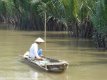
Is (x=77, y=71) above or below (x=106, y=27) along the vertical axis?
below

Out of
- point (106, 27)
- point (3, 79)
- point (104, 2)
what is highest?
point (104, 2)

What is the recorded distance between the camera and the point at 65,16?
30969 mm

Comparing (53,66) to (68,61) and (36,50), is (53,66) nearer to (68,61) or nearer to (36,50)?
(36,50)

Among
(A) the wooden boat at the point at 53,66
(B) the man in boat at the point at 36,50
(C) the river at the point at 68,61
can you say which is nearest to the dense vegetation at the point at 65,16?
(C) the river at the point at 68,61

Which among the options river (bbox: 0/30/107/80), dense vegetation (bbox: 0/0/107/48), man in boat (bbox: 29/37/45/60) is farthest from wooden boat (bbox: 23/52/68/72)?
dense vegetation (bbox: 0/0/107/48)

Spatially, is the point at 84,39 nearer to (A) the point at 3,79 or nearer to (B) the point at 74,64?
(B) the point at 74,64

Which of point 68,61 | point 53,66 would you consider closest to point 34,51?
point 53,66

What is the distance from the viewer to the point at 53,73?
51.8 feet

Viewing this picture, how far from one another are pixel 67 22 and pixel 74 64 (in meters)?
13.5

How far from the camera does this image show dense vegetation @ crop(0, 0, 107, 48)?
23.9m

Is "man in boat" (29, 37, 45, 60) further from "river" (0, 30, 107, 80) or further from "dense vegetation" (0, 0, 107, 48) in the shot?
"dense vegetation" (0, 0, 107, 48)

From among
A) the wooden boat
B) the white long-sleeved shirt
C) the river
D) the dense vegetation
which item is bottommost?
the river

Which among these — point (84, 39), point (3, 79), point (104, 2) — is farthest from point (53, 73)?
point (84, 39)

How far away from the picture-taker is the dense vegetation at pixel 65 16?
23875 mm
